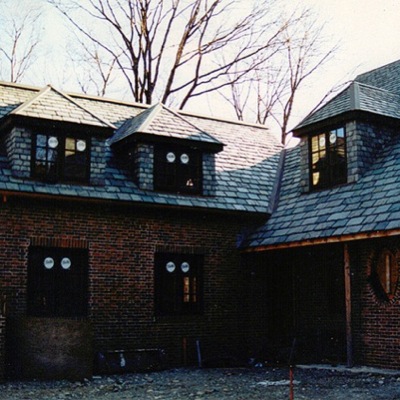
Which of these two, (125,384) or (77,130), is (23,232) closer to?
(77,130)

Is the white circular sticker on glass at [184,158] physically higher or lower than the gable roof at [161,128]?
lower

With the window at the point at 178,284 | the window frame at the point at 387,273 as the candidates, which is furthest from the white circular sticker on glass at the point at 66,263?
the window frame at the point at 387,273

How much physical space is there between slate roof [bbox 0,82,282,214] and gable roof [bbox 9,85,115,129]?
98mm

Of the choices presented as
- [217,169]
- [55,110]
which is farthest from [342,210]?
[55,110]

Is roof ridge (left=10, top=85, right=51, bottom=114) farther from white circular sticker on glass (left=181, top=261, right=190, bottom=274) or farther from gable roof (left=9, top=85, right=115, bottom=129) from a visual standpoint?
white circular sticker on glass (left=181, top=261, right=190, bottom=274)

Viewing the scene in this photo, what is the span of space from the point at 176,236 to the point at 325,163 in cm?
431

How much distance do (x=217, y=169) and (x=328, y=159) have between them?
303cm

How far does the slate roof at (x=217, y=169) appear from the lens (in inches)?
624

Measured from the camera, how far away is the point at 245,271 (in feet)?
59.4

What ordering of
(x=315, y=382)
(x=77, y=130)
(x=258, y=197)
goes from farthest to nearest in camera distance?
(x=258, y=197), (x=77, y=130), (x=315, y=382)

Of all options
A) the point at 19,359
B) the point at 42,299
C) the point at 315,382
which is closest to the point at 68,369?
the point at 19,359

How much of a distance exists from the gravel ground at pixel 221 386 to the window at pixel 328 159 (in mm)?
5097

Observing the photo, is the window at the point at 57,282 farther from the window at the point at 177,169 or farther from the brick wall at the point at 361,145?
the brick wall at the point at 361,145

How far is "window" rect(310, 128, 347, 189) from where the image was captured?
17544 millimetres
